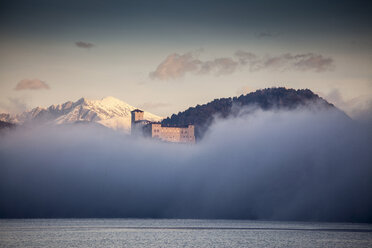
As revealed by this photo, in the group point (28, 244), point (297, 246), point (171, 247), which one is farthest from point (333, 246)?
point (28, 244)

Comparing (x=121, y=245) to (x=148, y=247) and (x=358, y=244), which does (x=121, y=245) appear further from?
(x=358, y=244)

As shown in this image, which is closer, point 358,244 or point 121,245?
point 121,245

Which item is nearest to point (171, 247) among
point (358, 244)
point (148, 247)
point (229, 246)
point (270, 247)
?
point (148, 247)

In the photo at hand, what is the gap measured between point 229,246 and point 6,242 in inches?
2763

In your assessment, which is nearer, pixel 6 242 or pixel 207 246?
pixel 207 246

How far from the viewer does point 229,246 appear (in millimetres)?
174250

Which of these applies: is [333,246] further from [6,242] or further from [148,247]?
[6,242]

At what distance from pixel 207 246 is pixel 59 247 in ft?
137

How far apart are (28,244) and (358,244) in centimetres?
10141

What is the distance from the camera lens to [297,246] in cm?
17825

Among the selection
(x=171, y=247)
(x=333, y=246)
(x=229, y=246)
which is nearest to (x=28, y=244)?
(x=171, y=247)

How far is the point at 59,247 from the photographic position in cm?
16738

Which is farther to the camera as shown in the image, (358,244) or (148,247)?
(358,244)

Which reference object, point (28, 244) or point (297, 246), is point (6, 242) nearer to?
point (28, 244)
